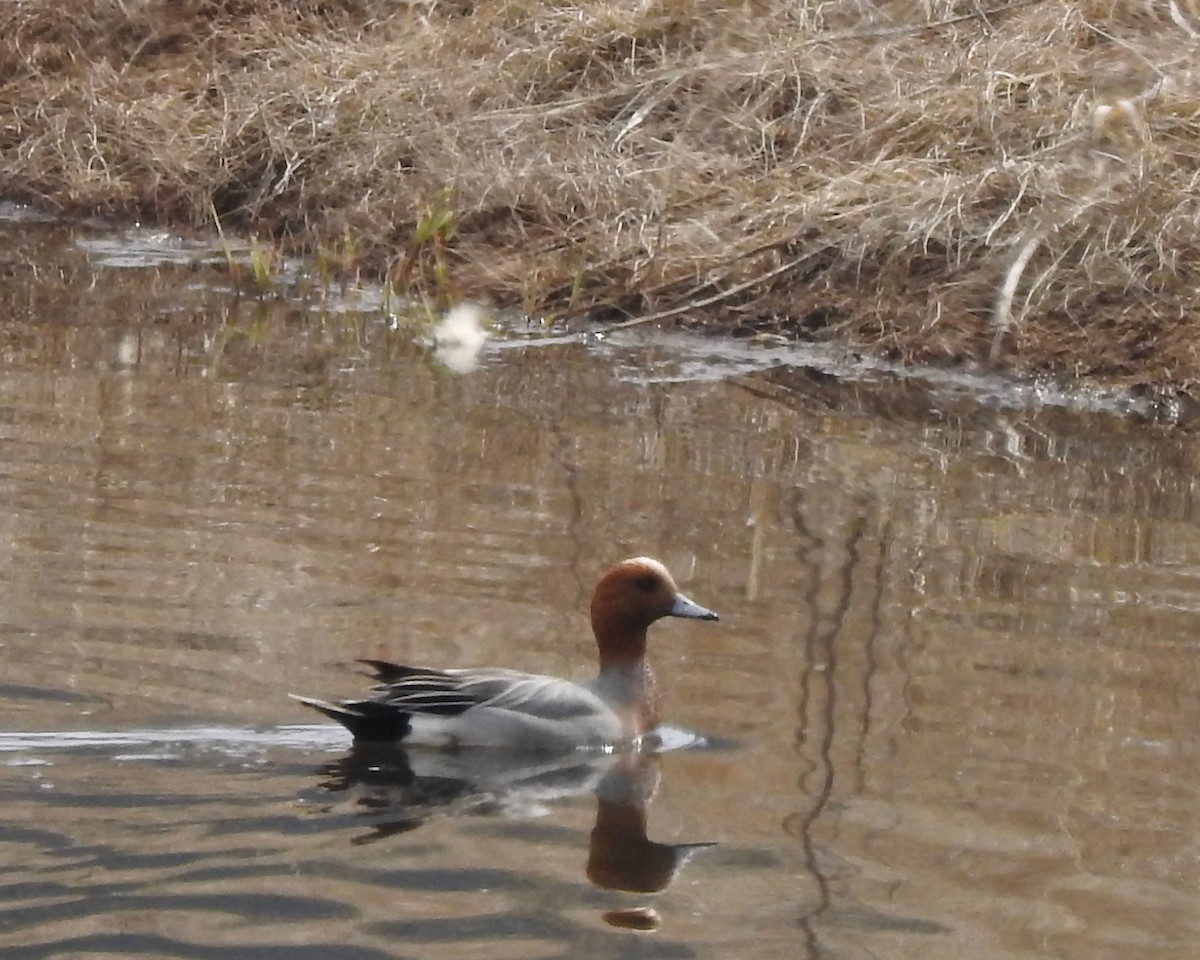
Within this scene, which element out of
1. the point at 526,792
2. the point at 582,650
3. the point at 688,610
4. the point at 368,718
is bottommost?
the point at 526,792

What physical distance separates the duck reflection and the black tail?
38mm

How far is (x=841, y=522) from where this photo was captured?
7141 mm

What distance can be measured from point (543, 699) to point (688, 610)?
0.50 meters

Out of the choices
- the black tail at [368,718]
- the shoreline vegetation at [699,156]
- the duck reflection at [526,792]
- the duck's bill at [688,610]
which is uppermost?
the shoreline vegetation at [699,156]

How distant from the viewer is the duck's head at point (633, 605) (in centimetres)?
569

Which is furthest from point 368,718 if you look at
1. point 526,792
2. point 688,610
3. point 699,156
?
point 699,156

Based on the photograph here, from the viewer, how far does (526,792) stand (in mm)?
5062

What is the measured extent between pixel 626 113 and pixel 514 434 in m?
3.86

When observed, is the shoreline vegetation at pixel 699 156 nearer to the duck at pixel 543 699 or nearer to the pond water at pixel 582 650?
the pond water at pixel 582 650

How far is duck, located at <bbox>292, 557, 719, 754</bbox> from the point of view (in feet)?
17.1

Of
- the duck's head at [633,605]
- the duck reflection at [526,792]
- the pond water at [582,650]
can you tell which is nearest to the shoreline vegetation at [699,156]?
the pond water at [582,650]

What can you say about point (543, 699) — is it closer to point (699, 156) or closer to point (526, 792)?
point (526, 792)

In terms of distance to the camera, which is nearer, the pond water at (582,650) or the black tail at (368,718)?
the pond water at (582,650)

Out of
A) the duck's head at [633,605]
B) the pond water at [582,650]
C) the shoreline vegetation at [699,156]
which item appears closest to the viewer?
the pond water at [582,650]
